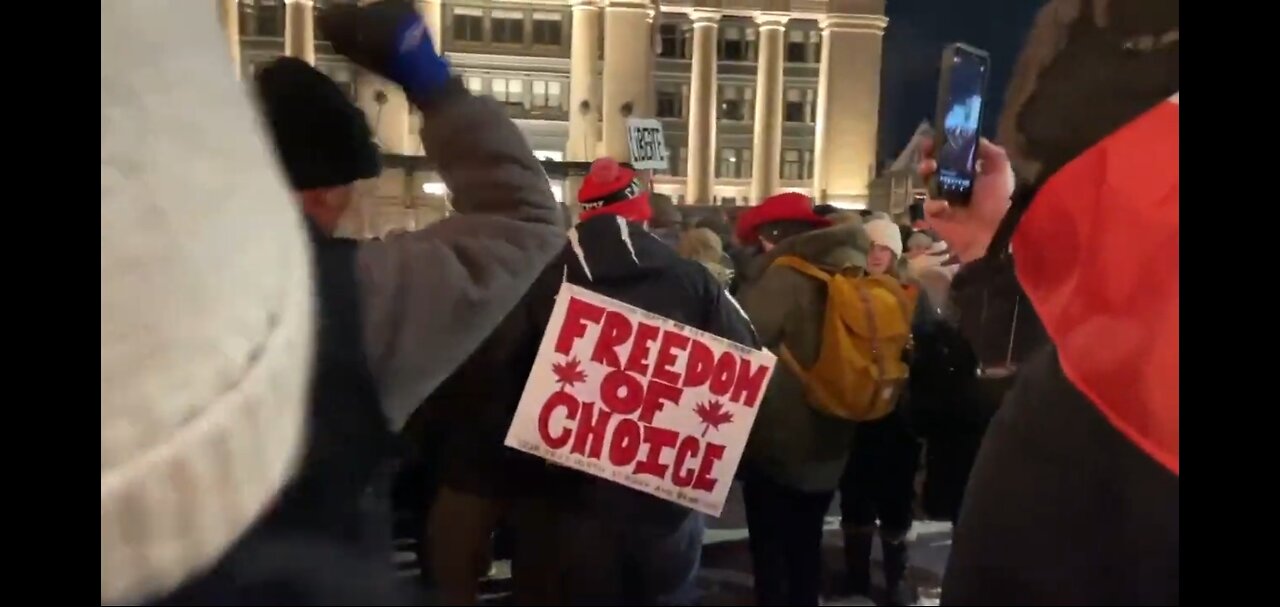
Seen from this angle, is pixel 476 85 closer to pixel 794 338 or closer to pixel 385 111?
pixel 385 111

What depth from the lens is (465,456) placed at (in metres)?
1.07

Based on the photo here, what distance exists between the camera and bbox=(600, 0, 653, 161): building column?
3.68 feet

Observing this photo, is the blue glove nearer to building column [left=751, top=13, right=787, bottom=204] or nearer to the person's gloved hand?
the person's gloved hand

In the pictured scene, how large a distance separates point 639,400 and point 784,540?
10.5 inches

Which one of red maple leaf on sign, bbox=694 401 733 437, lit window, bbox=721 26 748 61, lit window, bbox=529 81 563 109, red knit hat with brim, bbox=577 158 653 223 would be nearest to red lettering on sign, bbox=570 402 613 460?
red maple leaf on sign, bbox=694 401 733 437

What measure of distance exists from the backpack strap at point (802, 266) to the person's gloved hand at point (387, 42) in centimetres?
45

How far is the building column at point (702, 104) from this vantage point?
1148mm

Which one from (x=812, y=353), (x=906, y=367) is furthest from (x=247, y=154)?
(x=906, y=367)

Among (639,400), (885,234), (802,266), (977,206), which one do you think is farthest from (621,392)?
(977,206)

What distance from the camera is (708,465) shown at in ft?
3.70

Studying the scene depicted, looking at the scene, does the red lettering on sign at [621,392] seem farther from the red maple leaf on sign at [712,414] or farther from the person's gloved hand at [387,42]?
the person's gloved hand at [387,42]

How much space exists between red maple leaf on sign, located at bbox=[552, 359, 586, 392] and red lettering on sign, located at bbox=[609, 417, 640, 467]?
0.07m
